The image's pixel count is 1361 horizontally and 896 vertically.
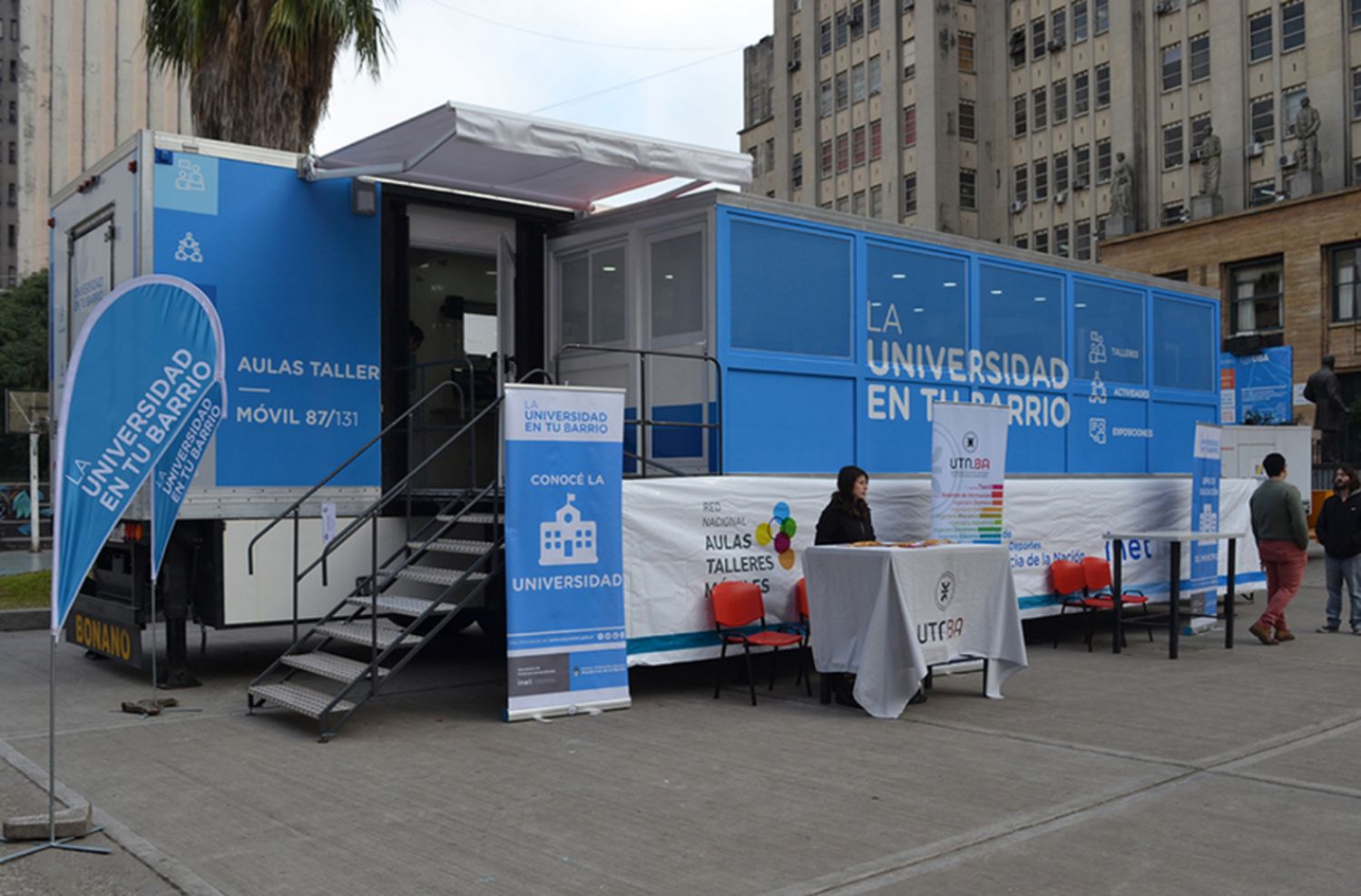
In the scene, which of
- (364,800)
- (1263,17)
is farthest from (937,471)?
(1263,17)

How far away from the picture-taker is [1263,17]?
130 feet

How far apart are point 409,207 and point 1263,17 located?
3778 centimetres

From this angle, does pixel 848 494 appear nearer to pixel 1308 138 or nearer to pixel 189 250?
pixel 189 250

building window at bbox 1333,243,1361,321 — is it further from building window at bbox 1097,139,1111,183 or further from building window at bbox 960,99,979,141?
building window at bbox 960,99,979,141

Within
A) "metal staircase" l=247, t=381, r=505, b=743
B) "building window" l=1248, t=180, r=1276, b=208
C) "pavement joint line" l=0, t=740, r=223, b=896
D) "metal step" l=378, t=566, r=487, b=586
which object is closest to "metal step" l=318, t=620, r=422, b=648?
"metal staircase" l=247, t=381, r=505, b=743

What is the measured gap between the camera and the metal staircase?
7.81 metres

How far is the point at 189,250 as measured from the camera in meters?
8.95

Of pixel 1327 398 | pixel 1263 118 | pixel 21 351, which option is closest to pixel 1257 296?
pixel 1263 118

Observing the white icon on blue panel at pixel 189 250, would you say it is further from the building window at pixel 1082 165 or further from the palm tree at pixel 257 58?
the building window at pixel 1082 165

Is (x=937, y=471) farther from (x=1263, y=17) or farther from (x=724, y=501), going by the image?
(x=1263, y=17)

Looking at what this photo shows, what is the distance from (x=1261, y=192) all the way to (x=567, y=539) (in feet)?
123

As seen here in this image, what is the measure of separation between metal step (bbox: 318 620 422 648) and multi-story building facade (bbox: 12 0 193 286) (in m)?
83.6

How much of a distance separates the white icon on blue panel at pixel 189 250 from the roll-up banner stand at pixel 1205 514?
8.98 meters

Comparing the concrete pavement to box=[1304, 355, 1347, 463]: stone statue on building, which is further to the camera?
box=[1304, 355, 1347, 463]: stone statue on building
